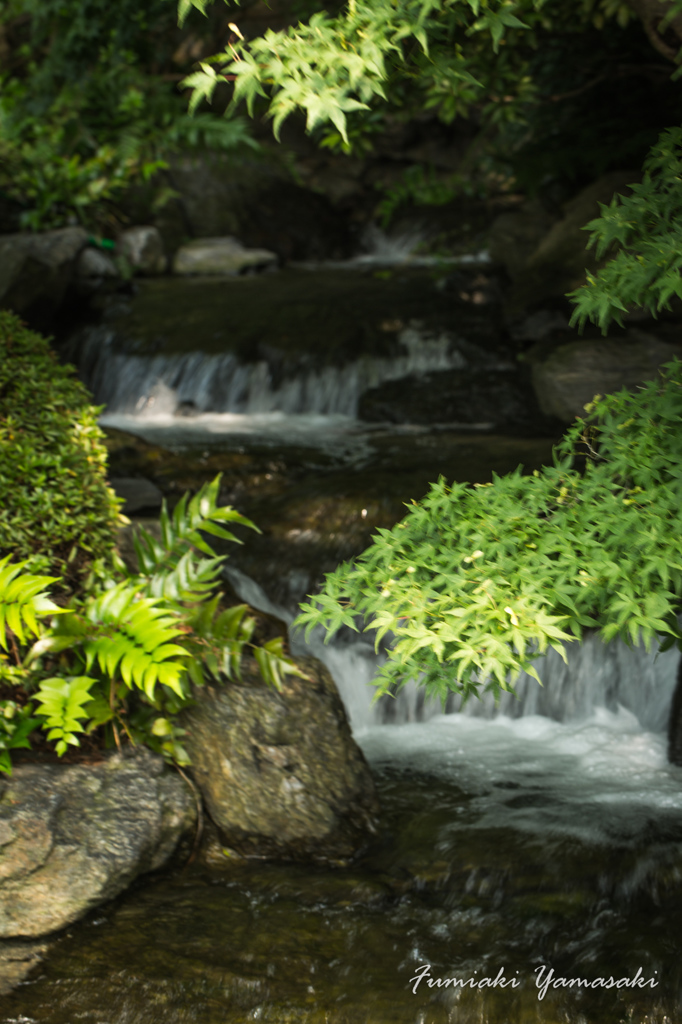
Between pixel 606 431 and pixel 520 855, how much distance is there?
6.55 feet

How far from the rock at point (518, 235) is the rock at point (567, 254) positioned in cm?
100

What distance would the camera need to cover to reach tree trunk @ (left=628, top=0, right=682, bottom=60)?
12.1ft

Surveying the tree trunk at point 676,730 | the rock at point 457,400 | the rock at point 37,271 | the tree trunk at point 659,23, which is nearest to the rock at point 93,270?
the rock at point 37,271

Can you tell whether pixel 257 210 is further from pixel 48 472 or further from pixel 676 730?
pixel 676 730

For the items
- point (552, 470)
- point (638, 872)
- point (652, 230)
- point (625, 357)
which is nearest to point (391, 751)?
point (638, 872)

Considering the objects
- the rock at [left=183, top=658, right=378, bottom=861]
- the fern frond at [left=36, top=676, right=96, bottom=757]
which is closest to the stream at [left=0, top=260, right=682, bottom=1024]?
the rock at [left=183, top=658, right=378, bottom=861]

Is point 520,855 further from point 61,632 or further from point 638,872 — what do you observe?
point 61,632

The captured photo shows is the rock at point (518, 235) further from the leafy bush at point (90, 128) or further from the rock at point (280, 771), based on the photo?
the rock at point (280, 771)

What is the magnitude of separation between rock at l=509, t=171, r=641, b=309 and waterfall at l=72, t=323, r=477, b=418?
3.21 ft

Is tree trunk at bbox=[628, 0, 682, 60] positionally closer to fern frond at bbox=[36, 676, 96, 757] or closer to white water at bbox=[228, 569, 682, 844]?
white water at bbox=[228, 569, 682, 844]

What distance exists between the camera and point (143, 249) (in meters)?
Answer: 13.0

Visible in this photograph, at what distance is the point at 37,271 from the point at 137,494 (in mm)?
5265

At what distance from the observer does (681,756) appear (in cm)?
485

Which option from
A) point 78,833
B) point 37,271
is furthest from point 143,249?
point 78,833
